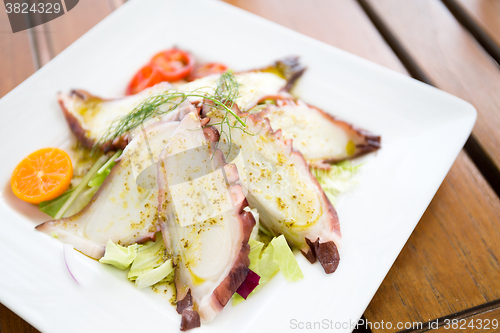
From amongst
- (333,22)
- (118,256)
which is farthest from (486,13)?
(118,256)

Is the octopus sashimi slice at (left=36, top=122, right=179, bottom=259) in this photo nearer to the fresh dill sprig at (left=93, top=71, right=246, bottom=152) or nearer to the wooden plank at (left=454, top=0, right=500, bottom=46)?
the fresh dill sprig at (left=93, top=71, right=246, bottom=152)

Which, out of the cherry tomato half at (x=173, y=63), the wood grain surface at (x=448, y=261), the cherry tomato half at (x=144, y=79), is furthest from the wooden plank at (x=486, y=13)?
the cherry tomato half at (x=144, y=79)

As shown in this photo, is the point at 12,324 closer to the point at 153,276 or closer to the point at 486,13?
the point at 153,276

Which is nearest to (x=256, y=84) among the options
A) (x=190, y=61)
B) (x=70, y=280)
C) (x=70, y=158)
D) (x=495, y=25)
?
(x=190, y=61)

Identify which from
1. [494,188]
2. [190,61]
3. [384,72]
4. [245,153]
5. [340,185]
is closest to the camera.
→ [245,153]

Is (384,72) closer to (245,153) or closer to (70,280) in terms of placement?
(245,153)

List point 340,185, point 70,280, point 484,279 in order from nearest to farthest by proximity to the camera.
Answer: point 70,280, point 484,279, point 340,185
